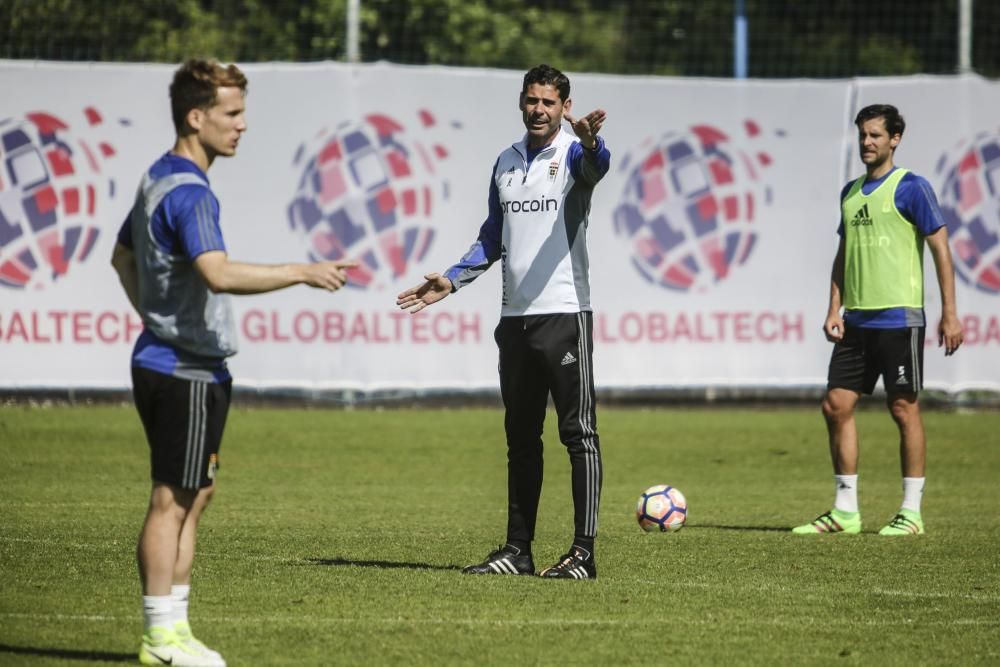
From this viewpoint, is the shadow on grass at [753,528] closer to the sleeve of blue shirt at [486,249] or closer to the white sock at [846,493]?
the white sock at [846,493]

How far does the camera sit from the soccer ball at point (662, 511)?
938 cm

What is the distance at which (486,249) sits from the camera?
8.21 meters

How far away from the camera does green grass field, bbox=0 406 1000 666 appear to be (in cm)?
620

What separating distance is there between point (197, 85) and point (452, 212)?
11.4 metres

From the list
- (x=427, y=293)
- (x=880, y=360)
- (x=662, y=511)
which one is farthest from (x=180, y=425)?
(x=880, y=360)

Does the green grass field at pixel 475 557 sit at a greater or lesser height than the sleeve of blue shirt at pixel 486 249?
lesser

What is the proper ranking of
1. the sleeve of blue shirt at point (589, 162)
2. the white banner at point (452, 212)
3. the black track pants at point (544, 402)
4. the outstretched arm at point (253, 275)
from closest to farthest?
1. the outstretched arm at point (253, 275)
2. the sleeve of blue shirt at point (589, 162)
3. the black track pants at point (544, 402)
4. the white banner at point (452, 212)

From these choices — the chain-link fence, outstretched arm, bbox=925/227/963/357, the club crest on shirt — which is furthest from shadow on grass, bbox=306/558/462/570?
the chain-link fence

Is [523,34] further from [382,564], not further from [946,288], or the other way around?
[382,564]

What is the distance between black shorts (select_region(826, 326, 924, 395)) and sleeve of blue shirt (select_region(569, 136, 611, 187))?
2696mm

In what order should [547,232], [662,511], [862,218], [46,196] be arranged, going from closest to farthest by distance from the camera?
[547,232], [662,511], [862,218], [46,196]

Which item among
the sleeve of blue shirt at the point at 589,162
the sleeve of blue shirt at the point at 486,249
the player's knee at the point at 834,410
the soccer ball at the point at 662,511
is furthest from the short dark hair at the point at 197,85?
the player's knee at the point at 834,410

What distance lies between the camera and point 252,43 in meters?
24.3

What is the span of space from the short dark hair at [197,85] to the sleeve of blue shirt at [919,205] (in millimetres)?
5271
